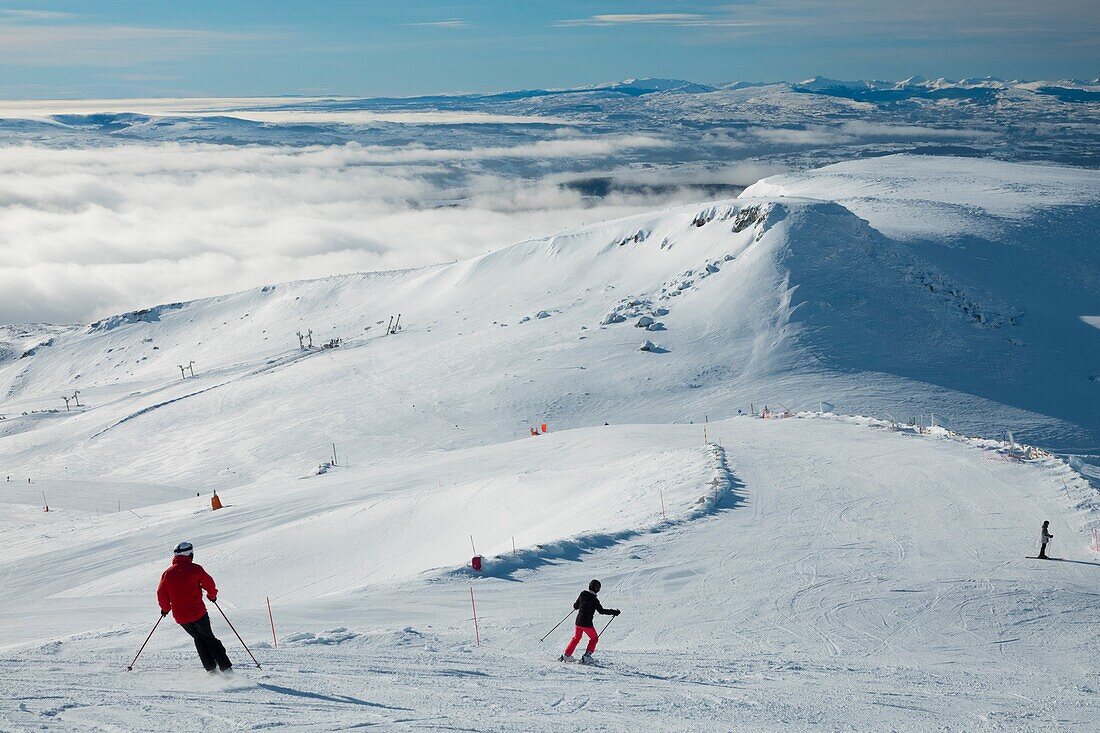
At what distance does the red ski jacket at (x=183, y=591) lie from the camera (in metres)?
9.80

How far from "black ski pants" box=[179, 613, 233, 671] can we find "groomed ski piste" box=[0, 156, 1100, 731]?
0.21 meters

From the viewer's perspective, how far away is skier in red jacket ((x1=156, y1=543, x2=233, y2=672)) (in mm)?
9758

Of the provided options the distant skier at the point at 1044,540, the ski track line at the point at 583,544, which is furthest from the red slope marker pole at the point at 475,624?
the distant skier at the point at 1044,540

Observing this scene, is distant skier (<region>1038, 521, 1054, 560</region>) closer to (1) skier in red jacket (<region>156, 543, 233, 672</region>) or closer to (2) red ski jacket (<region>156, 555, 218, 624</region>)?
(1) skier in red jacket (<region>156, 543, 233, 672</region>)

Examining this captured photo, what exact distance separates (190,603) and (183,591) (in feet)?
0.50

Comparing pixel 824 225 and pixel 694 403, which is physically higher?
pixel 824 225

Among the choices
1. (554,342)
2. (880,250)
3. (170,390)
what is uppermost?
(880,250)

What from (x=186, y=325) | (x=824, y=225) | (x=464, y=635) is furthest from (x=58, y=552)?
(x=186, y=325)

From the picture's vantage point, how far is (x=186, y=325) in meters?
101

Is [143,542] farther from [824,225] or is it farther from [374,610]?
[824,225]

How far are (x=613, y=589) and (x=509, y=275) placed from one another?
61924 mm

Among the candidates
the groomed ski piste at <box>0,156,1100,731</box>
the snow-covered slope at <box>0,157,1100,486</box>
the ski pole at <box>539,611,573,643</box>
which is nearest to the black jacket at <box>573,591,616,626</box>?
the groomed ski piste at <box>0,156,1100,731</box>

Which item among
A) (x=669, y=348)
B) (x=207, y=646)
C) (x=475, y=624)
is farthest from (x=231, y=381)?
(x=207, y=646)

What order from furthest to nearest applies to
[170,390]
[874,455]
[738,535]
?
1. [170,390]
2. [874,455]
3. [738,535]
